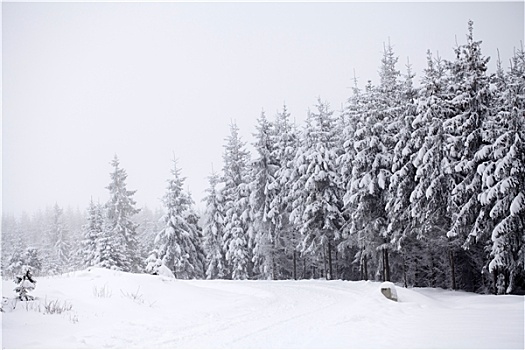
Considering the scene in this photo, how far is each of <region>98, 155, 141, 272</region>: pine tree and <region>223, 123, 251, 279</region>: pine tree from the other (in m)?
10.5

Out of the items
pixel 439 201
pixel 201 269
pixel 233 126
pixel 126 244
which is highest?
pixel 233 126

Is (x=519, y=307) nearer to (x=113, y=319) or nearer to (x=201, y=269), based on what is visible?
(x=113, y=319)

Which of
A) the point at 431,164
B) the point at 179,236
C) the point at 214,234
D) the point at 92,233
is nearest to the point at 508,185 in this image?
the point at 431,164

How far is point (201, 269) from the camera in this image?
4322cm

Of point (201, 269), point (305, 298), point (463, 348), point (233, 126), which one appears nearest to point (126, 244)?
point (201, 269)

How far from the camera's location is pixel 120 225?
141ft

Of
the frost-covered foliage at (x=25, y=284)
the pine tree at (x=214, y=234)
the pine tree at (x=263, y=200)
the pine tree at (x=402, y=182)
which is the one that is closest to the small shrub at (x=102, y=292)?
the frost-covered foliage at (x=25, y=284)

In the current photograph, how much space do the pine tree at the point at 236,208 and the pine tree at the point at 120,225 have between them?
10470 mm

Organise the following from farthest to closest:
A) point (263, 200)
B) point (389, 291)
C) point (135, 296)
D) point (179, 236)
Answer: point (179, 236) → point (263, 200) → point (389, 291) → point (135, 296)

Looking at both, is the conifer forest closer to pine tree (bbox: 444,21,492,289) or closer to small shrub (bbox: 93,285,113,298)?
pine tree (bbox: 444,21,492,289)

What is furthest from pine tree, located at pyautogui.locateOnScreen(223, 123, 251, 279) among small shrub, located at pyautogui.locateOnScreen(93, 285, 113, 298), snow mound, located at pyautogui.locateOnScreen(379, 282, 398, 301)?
small shrub, located at pyautogui.locateOnScreen(93, 285, 113, 298)

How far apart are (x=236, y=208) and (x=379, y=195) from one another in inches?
646

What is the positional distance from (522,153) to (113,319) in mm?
19267

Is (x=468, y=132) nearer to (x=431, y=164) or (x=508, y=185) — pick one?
(x=431, y=164)
